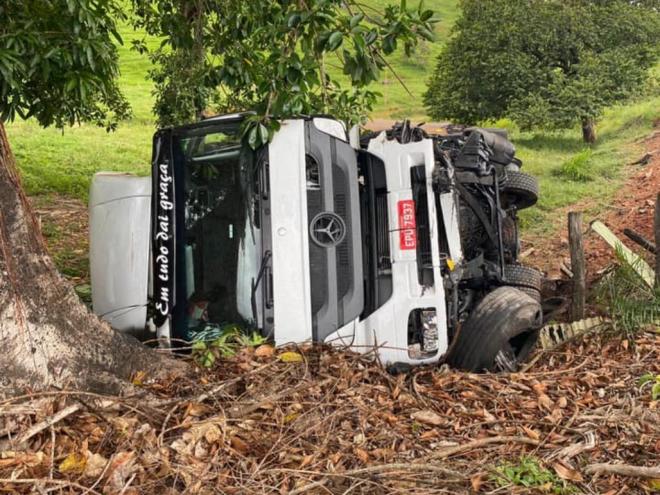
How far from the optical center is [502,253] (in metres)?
6.09

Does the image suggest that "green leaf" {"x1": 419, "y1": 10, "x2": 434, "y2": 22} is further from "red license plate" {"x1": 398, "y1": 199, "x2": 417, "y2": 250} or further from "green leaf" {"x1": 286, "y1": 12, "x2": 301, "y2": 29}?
"red license plate" {"x1": 398, "y1": 199, "x2": 417, "y2": 250}

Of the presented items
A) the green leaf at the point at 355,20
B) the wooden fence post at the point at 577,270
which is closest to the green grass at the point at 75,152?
the green leaf at the point at 355,20

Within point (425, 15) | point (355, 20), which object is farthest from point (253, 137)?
point (425, 15)

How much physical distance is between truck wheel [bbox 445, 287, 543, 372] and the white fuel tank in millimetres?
2170

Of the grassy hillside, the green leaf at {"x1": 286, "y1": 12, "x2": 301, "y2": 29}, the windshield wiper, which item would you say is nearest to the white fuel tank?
the windshield wiper

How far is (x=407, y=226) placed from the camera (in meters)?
5.17

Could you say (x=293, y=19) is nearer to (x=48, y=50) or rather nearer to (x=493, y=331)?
(x=48, y=50)

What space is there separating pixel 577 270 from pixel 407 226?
238 centimetres

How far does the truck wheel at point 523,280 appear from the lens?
19.8 feet

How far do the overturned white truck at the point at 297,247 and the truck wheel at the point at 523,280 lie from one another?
56cm

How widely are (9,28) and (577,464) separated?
166 inches

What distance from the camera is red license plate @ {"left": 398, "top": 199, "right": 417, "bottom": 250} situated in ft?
16.9

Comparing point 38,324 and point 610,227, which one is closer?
point 38,324

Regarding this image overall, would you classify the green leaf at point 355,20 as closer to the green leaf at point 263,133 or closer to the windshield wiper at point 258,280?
the green leaf at point 263,133
